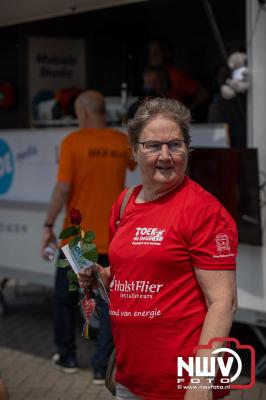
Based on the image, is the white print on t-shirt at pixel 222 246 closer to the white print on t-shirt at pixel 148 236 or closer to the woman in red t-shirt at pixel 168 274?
the woman in red t-shirt at pixel 168 274

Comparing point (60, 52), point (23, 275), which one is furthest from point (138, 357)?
point (60, 52)

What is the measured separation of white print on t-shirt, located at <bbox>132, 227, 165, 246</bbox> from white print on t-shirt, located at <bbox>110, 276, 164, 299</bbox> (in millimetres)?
128

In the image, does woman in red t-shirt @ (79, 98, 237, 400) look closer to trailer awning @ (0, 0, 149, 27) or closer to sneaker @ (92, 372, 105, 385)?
sneaker @ (92, 372, 105, 385)

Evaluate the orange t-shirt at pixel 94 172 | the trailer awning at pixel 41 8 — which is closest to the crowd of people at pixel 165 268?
the orange t-shirt at pixel 94 172

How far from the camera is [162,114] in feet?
8.23

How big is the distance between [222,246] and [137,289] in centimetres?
32

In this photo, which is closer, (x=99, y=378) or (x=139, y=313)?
(x=139, y=313)

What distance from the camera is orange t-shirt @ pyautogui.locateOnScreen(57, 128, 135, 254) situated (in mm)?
4859

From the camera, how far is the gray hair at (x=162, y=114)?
251cm

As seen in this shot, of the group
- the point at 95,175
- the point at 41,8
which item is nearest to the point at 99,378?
the point at 95,175

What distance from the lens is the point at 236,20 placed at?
587 cm

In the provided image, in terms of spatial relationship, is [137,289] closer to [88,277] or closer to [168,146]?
[88,277]

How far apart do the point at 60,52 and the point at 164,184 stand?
17.6 feet

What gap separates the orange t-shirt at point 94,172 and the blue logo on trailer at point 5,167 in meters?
1.65
